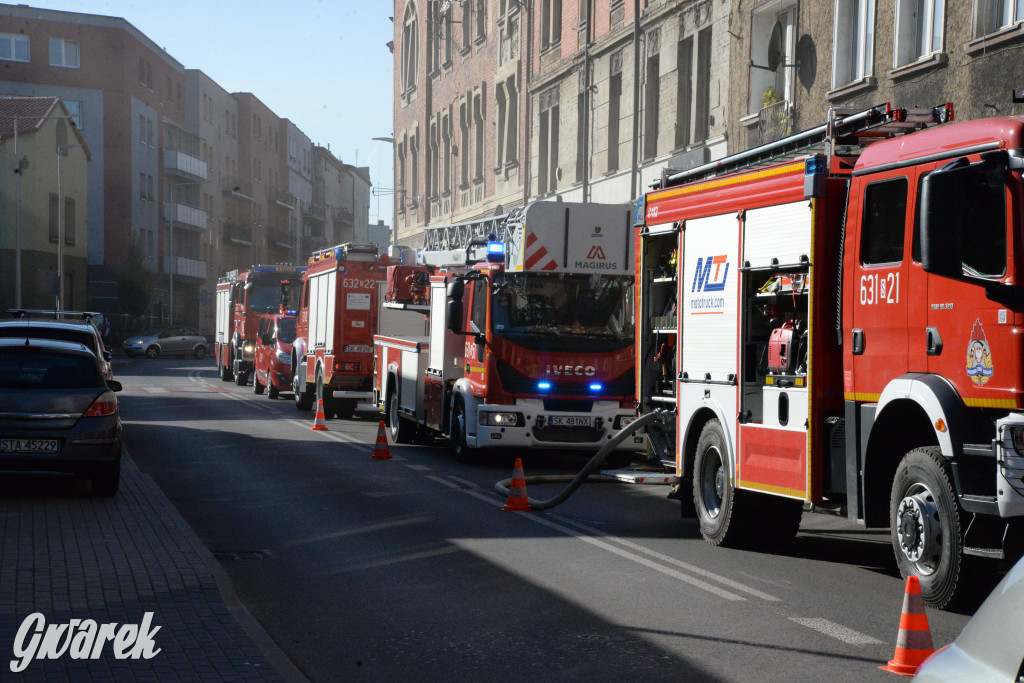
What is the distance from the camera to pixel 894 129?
9.55m

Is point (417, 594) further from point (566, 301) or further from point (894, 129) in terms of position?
point (566, 301)

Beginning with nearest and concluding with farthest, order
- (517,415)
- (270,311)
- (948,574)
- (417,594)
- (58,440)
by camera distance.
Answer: (948,574), (417,594), (58,440), (517,415), (270,311)

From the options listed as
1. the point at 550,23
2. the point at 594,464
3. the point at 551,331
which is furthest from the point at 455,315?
the point at 550,23

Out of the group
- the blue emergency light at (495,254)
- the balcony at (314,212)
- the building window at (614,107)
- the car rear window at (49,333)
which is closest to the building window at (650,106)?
the building window at (614,107)

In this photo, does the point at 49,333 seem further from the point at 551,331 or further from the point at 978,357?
the point at 978,357

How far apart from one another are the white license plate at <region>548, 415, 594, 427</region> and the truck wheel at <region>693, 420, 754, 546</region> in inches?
224

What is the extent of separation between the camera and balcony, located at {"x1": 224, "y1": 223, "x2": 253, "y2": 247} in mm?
100188

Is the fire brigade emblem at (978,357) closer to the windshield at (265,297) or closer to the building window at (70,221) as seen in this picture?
the windshield at (265,297)

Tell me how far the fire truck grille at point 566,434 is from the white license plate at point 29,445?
6243mm

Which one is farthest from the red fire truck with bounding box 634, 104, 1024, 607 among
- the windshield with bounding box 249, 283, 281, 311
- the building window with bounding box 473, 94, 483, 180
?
the building window with bounding box 473, 94, 483, 180

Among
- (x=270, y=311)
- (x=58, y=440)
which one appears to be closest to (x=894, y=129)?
(x=58, y=440)

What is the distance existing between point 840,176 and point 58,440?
25.1 feet

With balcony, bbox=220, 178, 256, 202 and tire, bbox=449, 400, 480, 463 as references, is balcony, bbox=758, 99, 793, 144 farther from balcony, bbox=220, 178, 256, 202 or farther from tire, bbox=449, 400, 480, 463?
balcony, bbox=220, 178, 256, 202

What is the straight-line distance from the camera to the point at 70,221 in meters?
69.8
